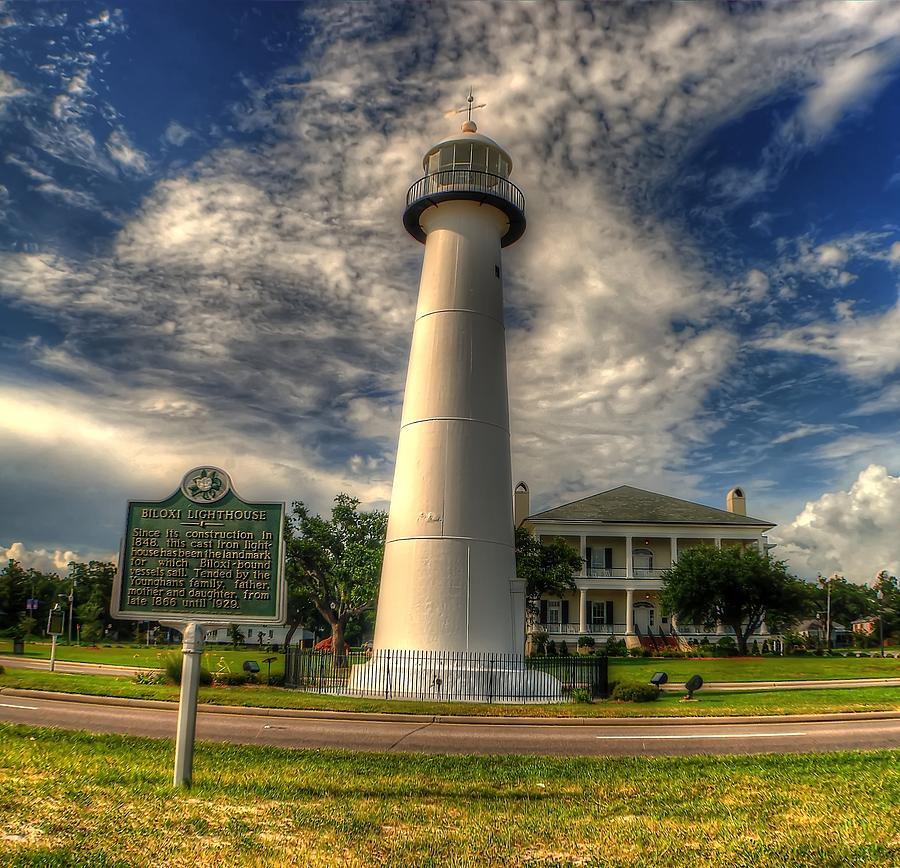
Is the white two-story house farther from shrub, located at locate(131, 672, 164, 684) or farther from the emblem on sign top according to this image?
the emblem on sign top

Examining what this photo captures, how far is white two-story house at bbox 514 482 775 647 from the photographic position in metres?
56.7

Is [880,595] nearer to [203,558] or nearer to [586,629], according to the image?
[586,629]

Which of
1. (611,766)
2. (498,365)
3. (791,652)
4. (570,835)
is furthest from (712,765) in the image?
(791,652)

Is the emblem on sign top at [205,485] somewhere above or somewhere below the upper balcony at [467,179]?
below

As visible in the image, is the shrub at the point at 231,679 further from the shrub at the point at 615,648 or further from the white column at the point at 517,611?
the shrub at the point at 615,648

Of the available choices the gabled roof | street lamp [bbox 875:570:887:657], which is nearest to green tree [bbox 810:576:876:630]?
street lamp [bbox 875:570:887:657]

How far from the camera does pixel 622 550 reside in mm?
60812

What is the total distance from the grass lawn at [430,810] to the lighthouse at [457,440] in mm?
11377

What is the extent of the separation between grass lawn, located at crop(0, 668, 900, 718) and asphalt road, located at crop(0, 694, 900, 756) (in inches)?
57.4

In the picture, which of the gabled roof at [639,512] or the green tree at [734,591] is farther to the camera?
the gabled roof at [639,512]

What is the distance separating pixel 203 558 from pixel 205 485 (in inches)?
37.4

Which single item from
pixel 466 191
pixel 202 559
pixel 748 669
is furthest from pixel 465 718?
pixel 748 669

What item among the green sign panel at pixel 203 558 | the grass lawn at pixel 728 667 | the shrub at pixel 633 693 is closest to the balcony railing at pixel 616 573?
the grass lawn at pixel 728 667

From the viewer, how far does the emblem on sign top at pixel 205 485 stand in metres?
10.4
